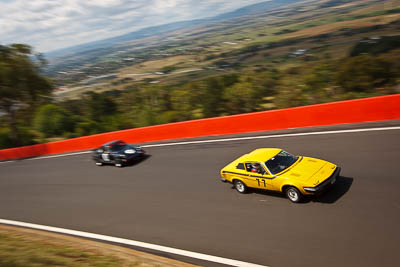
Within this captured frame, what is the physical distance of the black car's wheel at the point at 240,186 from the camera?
31.4 feet

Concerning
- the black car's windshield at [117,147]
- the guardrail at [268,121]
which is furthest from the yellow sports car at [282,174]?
the black car's windshield at [117,147]

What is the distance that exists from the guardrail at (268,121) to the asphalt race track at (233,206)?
516mm

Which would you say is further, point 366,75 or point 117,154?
point 366,75

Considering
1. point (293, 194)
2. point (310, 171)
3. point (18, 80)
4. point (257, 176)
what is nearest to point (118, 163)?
point (257, 176)

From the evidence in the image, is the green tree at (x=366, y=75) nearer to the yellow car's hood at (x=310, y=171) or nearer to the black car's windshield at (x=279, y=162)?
the black car's windshield at (x=279, y=162)

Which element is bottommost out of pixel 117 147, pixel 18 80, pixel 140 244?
pixel 140 244

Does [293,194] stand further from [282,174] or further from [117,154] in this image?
[117,154]

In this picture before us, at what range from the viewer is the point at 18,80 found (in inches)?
1021

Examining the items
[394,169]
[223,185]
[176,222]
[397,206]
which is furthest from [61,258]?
[394,169]

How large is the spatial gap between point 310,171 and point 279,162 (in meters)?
0.96

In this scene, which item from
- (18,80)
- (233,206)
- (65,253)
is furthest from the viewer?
(18,80)

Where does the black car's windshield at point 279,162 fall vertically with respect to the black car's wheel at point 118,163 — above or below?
above

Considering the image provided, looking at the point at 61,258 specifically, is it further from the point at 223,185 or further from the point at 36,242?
the point at 223,185

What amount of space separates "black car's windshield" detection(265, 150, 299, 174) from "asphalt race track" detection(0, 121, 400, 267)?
784 mm
